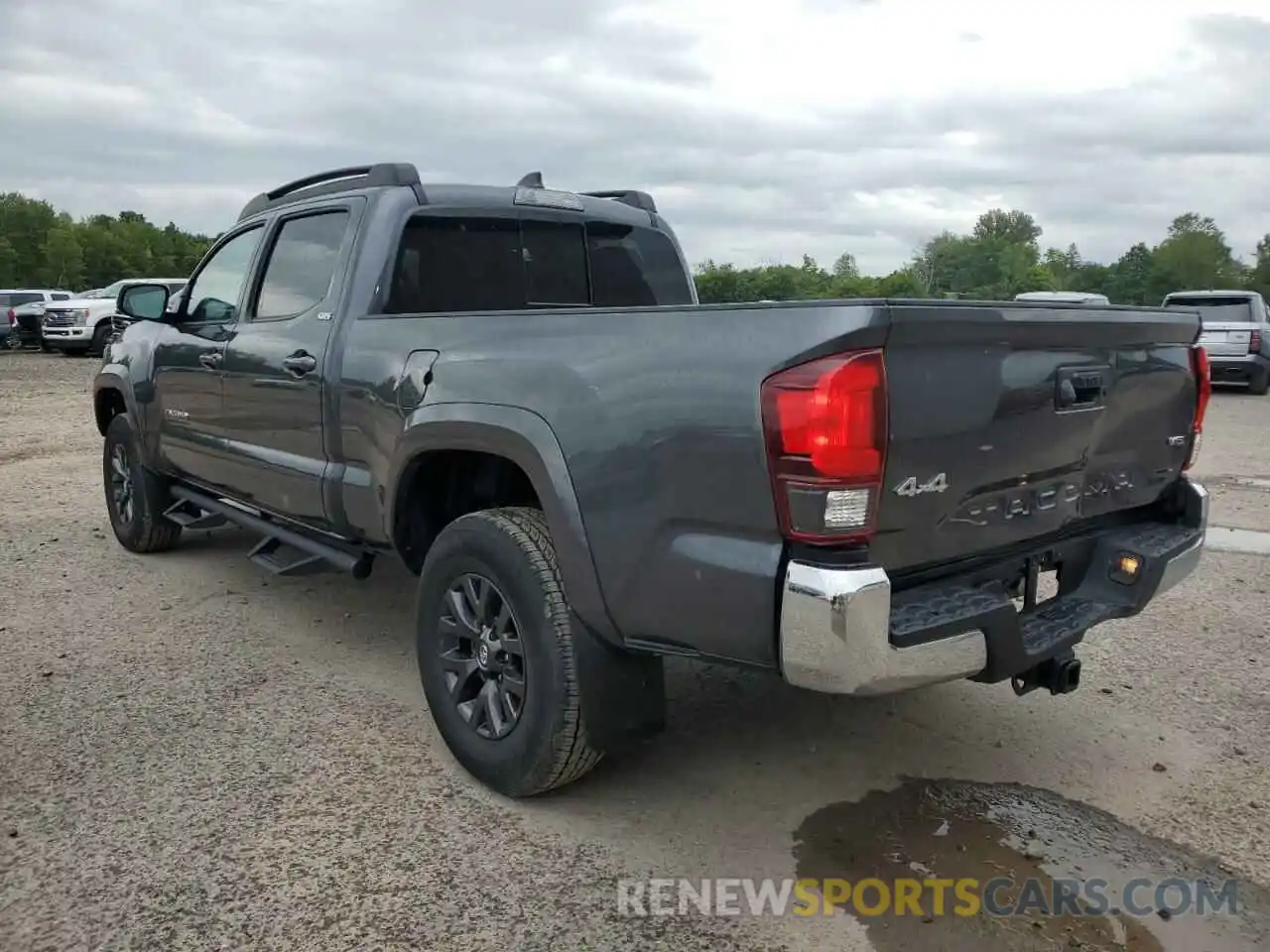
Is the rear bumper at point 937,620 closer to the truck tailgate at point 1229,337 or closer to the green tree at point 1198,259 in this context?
the truck tailgate at point 1229,337

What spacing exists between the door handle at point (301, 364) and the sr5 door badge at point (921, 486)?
2.43 metres

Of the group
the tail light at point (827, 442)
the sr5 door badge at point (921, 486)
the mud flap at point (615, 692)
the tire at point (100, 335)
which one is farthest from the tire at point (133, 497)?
the tire at point (100, 335)

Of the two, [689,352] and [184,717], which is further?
[184,717]

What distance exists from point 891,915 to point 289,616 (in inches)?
134

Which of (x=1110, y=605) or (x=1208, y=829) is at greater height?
(x=1110, y=605)

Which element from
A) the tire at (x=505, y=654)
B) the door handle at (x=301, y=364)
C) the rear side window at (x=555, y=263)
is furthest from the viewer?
the rear side window at (x=555, y=263)

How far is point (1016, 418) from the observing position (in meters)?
2.68

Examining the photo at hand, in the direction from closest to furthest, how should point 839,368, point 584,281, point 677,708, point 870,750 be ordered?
point 839,368, point 870,750, point 677,708, point 584,281

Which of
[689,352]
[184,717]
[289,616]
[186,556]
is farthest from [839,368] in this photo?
[186,556]

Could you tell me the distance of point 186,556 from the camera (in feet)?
20.3

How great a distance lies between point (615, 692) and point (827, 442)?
3.35ft

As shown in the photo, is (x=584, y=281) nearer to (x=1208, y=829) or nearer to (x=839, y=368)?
(x=839, y=368)

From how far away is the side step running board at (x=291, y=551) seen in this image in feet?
13.3

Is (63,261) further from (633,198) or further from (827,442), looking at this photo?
(827,442)
